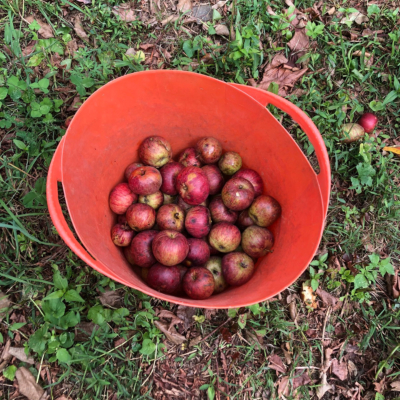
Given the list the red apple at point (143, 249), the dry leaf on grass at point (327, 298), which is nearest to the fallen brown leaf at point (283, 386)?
the dry leaf on grass at point (327, 298)

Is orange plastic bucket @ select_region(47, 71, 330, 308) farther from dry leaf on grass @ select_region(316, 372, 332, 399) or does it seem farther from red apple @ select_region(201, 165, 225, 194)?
dry leaf on grass @ select_region(316, 372, 332, 399)

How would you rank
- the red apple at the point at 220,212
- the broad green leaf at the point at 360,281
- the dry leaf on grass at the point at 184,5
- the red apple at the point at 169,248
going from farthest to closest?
the dry leaf on grass at the point at 184,5, the broad green leaf at the point at 360,281, the red apple at the point at 220,212, the red apple at the point at 169,248

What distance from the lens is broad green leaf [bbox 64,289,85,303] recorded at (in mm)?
3367

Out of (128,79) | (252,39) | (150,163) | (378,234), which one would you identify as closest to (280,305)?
(378,234)

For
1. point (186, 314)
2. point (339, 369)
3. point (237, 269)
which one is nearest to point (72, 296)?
point (186, 314)

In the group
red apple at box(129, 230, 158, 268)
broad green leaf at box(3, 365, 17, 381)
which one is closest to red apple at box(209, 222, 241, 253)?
red apple at box(129, 230, 158, 268)

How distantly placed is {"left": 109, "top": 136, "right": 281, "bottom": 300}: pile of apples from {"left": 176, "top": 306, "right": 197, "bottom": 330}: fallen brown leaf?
29 cm

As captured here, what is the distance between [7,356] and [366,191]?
14.8 ft

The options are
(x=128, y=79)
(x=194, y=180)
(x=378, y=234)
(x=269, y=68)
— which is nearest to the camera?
(x=128, y=79)

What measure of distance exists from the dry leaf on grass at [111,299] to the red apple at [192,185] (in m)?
1.32

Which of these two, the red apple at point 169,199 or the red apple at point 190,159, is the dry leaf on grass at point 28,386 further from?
the red apple at point 190,159

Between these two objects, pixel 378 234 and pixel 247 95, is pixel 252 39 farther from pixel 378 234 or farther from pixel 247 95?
pixel 378 234

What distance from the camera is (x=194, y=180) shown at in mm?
3305

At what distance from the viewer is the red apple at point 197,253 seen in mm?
3328
